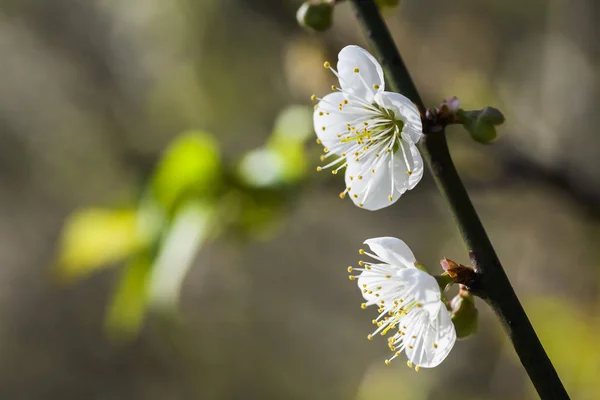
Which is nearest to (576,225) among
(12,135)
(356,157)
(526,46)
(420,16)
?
(526,46)

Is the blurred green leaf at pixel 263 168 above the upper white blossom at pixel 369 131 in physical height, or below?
below

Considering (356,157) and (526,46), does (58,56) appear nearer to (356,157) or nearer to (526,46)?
(526,46)

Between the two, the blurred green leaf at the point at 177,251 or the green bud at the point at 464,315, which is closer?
the green bud at the point at 464,315

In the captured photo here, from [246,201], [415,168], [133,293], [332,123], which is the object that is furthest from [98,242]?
[415,168]

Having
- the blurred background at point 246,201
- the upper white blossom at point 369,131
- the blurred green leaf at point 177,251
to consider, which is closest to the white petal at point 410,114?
the upper white blossom at point 369,131

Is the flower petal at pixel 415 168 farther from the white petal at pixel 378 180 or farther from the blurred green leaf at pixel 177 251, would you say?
the blurred green leaf at pixel 177 251

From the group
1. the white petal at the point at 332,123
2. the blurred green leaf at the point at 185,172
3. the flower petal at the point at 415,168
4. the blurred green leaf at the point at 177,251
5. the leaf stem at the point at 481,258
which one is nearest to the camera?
the leaf stem at the point at 481,258

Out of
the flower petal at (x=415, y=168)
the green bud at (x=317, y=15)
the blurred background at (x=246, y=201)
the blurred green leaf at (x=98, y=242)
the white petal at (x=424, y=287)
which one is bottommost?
the blurred background at (x=246, y=201)

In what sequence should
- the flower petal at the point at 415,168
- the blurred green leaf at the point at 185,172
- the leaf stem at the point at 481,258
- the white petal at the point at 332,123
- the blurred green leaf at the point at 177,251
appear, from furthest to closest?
the blurred green leaf at the point at 185,172, the blurred green leaf at the point at 177,251, the white petal at the point at 332,123, the flower petal at the point at 415,168, the leaf stem at the point at 481,258
